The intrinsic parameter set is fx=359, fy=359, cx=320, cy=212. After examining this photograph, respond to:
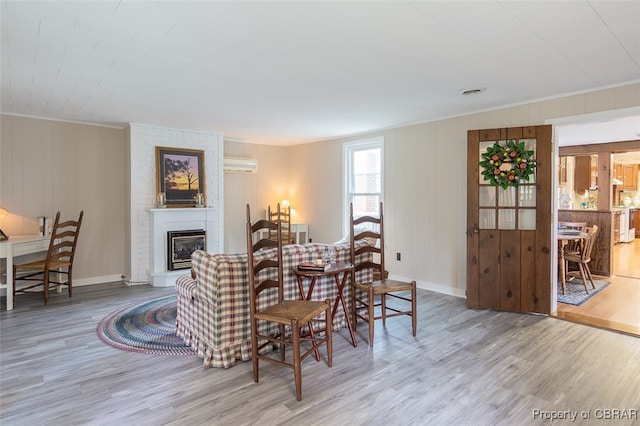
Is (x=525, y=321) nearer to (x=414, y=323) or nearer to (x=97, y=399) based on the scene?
(x=414, y=323)

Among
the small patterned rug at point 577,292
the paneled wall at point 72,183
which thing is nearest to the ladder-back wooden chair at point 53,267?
the paneled wall at point 72,183

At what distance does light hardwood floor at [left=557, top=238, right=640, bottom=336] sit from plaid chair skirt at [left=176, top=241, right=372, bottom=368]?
10.5 ft

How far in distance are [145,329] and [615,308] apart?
17.4ft

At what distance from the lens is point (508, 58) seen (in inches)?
114

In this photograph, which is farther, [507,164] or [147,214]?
[147,214]

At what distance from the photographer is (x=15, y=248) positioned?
4324 millimetres

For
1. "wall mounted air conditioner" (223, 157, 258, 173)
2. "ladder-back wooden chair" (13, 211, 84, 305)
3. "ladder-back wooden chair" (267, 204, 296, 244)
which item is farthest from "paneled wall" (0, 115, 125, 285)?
"ladder-back wooden chair" (267, 204, 296, 244)

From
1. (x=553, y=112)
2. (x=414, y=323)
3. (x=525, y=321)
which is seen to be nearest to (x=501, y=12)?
(x=553, y=112)

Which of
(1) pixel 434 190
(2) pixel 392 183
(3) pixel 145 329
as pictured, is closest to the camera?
(3) pixel 145 329

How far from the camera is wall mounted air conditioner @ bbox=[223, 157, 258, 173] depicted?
671 cm

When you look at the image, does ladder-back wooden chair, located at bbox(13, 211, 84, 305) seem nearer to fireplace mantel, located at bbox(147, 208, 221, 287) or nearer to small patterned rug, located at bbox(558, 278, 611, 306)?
fireplace mantel, located at bbox(147, 208, 221, 287)

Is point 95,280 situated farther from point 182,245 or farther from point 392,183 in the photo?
point 392,183

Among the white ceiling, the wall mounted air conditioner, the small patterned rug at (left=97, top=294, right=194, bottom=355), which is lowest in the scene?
the small patterned rug at (left=97, top=294, right=194, bottom=355)

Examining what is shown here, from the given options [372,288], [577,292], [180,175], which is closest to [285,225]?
[180,175]
